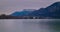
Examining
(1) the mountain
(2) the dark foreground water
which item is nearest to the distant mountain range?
(1) the mountain

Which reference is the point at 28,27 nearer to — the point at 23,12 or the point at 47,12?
the point at 23,12

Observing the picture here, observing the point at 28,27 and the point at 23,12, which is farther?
the point at 28,27

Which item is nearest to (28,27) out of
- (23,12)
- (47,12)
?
(23,12)

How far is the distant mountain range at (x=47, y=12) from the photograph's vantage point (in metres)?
2.62

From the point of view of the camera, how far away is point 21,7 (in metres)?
2.61

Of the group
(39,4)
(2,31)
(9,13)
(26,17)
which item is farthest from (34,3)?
(2,31)

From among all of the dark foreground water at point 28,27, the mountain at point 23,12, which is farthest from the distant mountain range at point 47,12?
the dark foreground water at point 28,27

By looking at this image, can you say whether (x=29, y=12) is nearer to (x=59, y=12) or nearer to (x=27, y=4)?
(x=27, y=4)

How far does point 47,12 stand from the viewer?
267 centimetres

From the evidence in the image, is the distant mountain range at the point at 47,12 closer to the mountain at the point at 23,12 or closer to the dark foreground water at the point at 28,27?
the mountain at the point at 23,12

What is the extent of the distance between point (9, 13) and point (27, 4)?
367 millimetres

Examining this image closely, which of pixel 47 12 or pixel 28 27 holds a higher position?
pixel 47 12

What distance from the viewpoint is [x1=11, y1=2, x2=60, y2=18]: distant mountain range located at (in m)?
2.62

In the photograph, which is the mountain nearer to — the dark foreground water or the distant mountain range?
the distant mountain range
